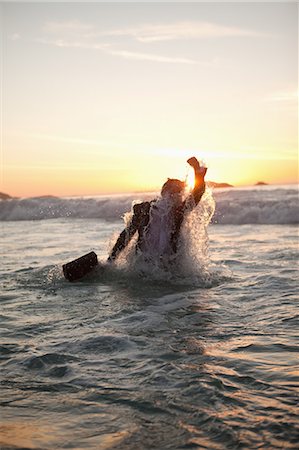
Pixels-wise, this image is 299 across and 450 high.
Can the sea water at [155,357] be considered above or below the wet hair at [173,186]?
below

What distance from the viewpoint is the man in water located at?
22.1 feet

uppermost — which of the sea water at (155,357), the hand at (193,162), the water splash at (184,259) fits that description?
the hand at (193,162)

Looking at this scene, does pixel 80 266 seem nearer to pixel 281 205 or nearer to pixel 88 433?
pixel 88 433

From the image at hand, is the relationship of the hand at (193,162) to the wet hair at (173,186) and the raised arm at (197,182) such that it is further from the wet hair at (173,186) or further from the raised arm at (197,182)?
the wet hair at (173,186)

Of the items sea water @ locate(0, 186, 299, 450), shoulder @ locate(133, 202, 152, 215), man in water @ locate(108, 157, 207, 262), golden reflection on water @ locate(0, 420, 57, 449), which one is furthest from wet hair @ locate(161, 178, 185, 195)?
golden reflection on water @ locate(0, 420, 57, 449)

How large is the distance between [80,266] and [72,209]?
76.3 ft

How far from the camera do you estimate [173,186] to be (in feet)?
22.3

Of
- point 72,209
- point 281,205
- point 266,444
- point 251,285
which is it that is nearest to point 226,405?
point 266,444

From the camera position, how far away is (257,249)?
983cm

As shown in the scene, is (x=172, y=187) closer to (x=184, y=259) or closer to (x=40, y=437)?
(x=184, y=259)

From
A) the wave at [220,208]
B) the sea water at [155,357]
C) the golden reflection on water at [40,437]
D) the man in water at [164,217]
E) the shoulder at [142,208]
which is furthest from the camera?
the wave at [220,208]

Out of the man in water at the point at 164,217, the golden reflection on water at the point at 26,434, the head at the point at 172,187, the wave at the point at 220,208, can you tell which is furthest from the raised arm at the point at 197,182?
the wave at the point at 220,208

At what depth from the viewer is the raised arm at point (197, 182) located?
260 inches

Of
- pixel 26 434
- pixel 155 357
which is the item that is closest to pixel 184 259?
pixel 155 357
